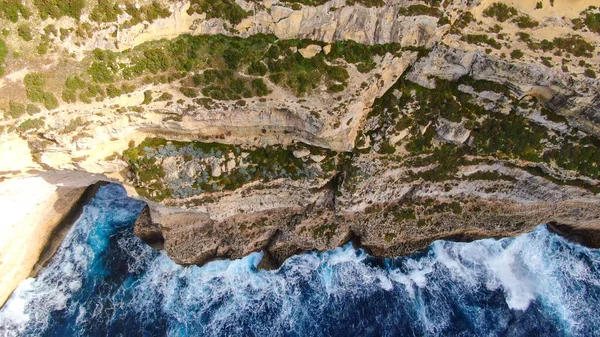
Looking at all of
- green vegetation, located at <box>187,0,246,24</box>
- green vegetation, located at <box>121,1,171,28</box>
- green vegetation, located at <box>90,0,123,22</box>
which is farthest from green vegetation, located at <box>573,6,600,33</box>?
green vegetation, located at <box>90,0,123,22</box>

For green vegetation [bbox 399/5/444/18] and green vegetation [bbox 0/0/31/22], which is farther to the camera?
green vegetation [bbox 399/5/444/18]

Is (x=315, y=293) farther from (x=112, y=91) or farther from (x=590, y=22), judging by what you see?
(x=590, y=22)

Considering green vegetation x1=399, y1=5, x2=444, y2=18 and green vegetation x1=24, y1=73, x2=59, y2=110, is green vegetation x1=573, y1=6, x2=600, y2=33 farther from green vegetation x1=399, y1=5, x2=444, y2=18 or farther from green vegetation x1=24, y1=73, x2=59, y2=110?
green vegetation x1=24, y1=73, x2=59, y2=110

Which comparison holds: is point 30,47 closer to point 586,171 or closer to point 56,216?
point 56,216

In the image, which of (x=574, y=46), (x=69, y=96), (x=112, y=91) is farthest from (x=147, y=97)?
(x=574, y=46)

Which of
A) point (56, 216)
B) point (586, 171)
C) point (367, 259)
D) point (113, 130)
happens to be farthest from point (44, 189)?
point (586, 171)

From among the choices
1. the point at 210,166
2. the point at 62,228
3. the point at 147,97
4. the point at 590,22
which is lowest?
the point at 62,228

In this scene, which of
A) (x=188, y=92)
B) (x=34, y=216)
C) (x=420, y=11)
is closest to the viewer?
(x=420, y=11)
